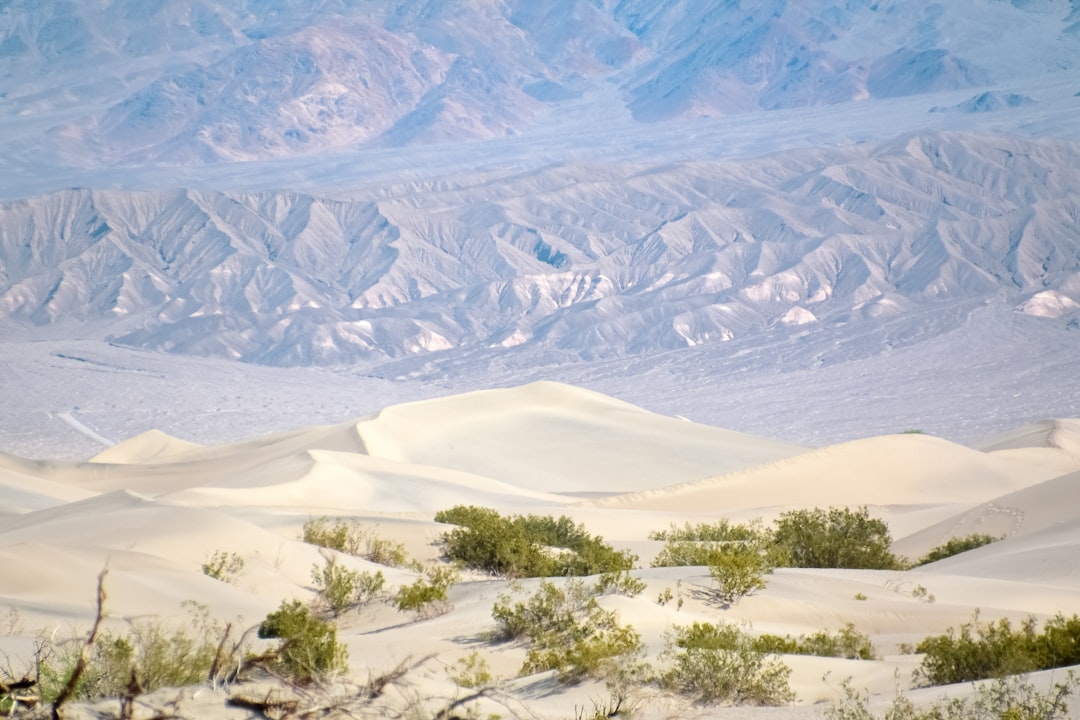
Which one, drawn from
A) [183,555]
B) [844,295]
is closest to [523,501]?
[183,555]

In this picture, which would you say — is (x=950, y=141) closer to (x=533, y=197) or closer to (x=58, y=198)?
(x=533, y=197)

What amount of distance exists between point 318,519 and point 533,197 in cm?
15489

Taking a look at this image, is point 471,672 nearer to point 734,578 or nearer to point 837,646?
point 837,646

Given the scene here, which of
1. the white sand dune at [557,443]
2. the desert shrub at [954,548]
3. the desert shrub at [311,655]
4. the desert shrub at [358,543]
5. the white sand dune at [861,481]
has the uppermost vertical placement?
the desert shrub at [311,655]

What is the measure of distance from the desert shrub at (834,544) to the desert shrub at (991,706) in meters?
10.7

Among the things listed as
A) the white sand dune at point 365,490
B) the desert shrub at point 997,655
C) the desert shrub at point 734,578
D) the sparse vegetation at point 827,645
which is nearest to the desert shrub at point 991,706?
the desert shrub at point 997,655

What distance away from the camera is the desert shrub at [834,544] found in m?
20.9

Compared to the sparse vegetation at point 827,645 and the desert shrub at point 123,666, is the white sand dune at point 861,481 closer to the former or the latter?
the sparse vegetation at point 827,645

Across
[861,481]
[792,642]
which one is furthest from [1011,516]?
[792,642]

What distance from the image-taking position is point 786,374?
113m

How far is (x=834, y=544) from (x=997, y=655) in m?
11.1

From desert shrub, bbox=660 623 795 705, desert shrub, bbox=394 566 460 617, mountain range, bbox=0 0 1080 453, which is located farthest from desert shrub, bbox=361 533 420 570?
mountain range, bbox=0 0 1080 453

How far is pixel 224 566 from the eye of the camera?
16.3 metres

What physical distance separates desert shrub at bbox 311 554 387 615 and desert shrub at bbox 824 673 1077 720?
22.4 ft
